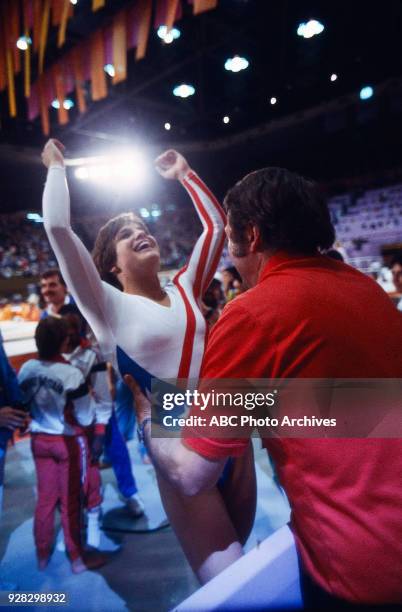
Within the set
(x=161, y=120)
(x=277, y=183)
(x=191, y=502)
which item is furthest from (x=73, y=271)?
(x=161, y=120)

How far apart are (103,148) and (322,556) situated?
48.8 feet

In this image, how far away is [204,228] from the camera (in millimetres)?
1470

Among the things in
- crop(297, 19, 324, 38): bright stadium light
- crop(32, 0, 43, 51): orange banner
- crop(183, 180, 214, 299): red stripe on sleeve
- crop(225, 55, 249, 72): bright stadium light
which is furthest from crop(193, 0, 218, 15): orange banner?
crop(225, 55, 249, 72): bright stadium light

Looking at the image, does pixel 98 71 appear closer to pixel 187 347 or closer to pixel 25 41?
pixel 25 41

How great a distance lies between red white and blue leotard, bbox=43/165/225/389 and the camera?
101cm

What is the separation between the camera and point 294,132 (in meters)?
15.5

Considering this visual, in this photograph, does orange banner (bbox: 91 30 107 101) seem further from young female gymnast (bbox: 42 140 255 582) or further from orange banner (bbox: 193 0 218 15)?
young female gymnast (bbox: 42 140 255 582)

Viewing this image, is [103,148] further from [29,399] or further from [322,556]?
[322,556]

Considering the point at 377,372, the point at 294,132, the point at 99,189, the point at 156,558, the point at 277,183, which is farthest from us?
the point at 99,189

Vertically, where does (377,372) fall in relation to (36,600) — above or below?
above

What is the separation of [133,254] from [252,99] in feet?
40.9

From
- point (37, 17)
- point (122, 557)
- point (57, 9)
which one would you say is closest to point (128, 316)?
point (122, 557)

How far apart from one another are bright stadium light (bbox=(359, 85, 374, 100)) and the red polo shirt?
14936 mm

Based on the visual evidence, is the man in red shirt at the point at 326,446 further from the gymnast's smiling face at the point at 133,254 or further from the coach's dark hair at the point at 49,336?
the coach's dark hair at the point at 49,336
